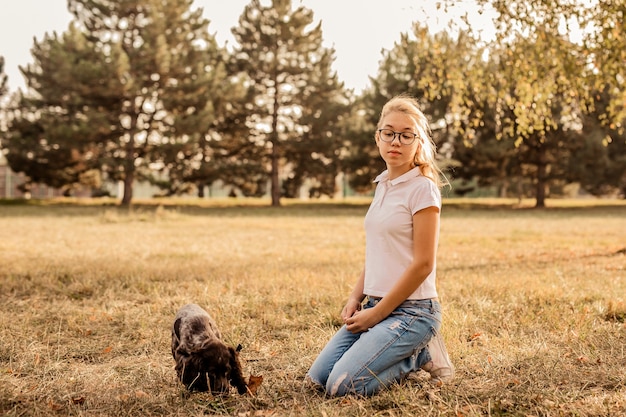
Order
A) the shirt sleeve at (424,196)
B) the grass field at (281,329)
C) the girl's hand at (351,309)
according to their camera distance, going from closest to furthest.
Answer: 1. the grass field at (281,329)
2. the shirt sleeve at (424,196)
3. the girl's hand at (351,309)

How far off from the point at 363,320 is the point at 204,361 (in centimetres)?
91

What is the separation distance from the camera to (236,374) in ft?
11.5

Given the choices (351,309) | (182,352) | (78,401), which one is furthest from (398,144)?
(78,401)

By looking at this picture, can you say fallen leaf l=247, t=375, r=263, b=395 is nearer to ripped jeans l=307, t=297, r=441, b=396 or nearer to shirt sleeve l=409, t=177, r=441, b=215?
ripped jeans l=307, t=297, r=441, b=396

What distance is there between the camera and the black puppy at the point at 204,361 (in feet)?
11.3

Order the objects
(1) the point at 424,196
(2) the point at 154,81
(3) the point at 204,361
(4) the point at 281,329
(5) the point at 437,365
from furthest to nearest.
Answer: (2) the point at 154,81 → (4) the point at 281,329 → (5) the point at 437,365 → (1) the point at 424,196 → (3) the point at 204,361

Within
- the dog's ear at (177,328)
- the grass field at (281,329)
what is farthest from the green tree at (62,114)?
the dog's ear at (177,328)

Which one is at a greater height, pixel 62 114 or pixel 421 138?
pixel 62 114

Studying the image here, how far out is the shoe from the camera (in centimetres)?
369

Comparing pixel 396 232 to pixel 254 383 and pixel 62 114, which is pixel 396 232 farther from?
pixel 62 114

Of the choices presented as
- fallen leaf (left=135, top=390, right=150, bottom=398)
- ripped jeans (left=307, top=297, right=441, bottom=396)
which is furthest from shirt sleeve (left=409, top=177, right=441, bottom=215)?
fallen leaf (left=135, top=390, right=150, bottom=398)

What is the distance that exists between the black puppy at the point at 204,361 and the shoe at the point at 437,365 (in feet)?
3.58

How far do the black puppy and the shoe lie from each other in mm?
1091

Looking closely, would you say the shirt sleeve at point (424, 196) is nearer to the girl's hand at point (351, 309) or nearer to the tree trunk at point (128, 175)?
the girl's hand at point (351, 309)
